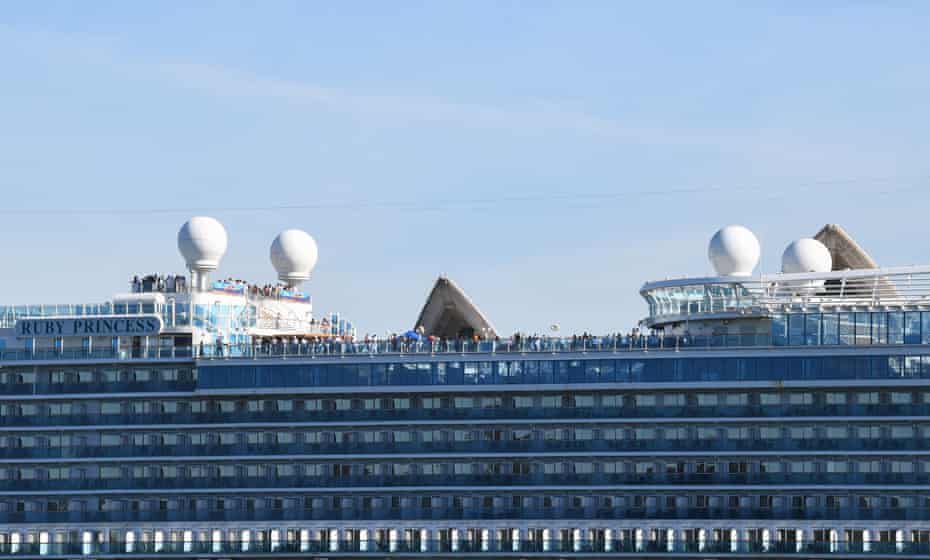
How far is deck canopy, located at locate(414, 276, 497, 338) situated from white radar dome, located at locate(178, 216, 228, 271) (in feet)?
74.6

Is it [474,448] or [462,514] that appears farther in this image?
[474,448]

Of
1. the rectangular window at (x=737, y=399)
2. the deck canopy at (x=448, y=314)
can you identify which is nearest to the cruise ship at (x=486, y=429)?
the rectangular window at (x=737, y=399)

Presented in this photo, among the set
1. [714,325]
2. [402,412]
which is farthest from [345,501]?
[714,325]

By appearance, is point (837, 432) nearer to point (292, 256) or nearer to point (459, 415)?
point (459, 415)

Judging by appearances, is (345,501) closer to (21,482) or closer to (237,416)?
(237,416)

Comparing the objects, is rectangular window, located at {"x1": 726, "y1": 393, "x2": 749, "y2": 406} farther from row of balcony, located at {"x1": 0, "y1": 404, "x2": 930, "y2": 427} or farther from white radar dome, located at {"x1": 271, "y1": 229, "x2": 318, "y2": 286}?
white radar dome, located at {"x1": 271, "y1": 229, "x2": 318, "y2": 286}

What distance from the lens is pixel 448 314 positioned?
411 ft

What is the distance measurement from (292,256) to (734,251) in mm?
22907

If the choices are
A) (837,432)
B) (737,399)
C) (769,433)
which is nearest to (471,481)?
(737,399)

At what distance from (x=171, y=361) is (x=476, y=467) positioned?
15.0 metres

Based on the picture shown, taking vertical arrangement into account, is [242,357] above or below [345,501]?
above

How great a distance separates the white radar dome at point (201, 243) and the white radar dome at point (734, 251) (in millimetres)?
23635

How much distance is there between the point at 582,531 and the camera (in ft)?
308

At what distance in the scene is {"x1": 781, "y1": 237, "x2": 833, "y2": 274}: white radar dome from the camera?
103 meters
